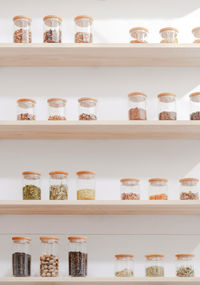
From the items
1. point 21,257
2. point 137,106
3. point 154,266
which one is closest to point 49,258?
point 21,257

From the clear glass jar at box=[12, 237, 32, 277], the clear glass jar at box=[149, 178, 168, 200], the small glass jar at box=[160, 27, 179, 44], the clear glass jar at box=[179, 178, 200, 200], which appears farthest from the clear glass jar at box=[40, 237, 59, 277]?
the small glass jar at box=[160, 27, 179, 44]

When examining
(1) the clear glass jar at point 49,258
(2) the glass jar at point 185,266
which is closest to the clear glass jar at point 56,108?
(1) the clear glass jar at point 49,258

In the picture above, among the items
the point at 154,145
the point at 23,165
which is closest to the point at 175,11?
the point at 154,145

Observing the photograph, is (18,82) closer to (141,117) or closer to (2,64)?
(2,64)

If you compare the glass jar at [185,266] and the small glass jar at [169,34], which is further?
the small glass jar at [169,34]

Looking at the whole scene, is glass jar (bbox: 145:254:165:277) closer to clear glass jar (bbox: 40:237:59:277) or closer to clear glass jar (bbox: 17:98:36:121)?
clear glass jar (bbox: 40:237:59:277)

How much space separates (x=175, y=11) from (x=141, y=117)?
0.69 metres

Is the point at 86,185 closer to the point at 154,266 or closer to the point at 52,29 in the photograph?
the point at 154,266

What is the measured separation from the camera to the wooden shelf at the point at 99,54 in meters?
2.56

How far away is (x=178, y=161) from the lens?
2711 millimetres

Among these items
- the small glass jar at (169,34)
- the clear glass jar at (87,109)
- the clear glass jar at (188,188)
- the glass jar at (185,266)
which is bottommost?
the glass jar at (185,266)

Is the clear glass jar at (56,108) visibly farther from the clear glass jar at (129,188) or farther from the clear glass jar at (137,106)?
the clear glass jar at (129,188)

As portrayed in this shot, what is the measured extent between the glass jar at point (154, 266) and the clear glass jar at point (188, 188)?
0.28 metres

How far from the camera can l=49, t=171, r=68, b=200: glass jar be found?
2464 mm
